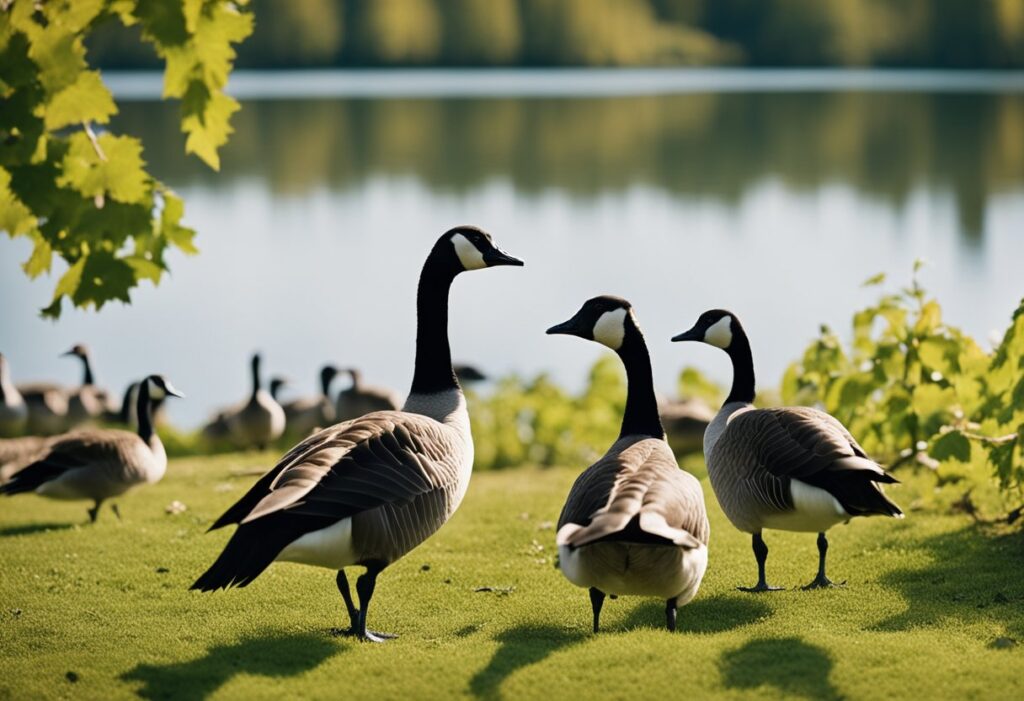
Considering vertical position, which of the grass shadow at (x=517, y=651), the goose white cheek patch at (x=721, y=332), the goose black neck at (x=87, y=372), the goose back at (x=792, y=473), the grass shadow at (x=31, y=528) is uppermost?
the goose white cheek patch at (x=721, y=332)

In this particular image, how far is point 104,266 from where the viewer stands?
620cm

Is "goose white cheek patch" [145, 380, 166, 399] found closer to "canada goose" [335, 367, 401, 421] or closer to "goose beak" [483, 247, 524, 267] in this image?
"canada goose" [335, 367, 401, 421]

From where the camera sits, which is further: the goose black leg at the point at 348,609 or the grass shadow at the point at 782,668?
the goose black leg at the point at 348,609

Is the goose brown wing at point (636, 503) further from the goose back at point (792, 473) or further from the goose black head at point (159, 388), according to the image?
the goose black head at point (159, 388)

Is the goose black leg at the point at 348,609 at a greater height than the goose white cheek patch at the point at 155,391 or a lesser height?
lesser

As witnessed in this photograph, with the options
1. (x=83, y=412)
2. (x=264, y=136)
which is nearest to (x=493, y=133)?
(x=264, y=136)

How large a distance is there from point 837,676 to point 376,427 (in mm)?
2797

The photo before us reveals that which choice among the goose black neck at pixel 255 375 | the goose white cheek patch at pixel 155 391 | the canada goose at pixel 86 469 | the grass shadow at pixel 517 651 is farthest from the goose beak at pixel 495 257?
the goose black neck at pixel 255 375

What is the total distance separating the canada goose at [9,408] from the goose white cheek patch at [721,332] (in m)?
8.97

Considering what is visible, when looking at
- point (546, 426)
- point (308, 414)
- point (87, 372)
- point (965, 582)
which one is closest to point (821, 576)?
point (965, 582)

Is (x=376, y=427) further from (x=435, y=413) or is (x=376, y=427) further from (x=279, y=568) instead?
(x=279, y=568)

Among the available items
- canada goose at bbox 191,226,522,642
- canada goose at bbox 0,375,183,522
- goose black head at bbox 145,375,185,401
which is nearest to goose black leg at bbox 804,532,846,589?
canada goose at bbox 191,226,522,642

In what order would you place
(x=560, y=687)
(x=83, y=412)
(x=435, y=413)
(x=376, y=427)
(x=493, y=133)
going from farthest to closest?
(x=493, y=133)
(x=83, y=412)
(x=435, y=413)
(x=376, y=427)
(x=560, y=687)

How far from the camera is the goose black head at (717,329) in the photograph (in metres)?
8.55
